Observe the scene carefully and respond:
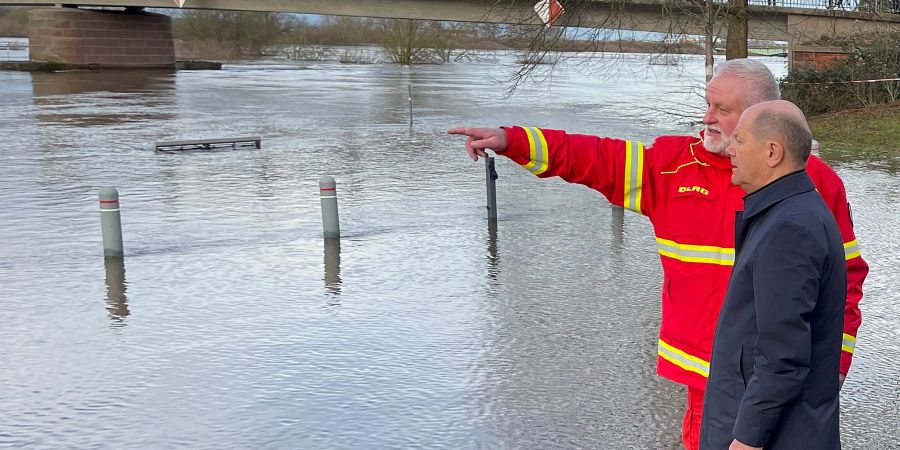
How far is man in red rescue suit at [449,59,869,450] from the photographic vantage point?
12.0 feet

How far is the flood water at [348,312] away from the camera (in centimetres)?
622

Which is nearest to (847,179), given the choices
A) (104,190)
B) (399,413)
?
(104,190)

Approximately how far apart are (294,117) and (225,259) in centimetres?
1994

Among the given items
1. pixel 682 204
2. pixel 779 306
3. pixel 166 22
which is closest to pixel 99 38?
pixel 166 22

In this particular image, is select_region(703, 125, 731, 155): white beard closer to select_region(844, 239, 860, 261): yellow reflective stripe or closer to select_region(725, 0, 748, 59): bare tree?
select_region(844, 239, 860, 261): yellow reflective stripe

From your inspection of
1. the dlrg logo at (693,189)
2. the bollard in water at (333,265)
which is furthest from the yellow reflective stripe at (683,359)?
the bollard in water at (333,265)

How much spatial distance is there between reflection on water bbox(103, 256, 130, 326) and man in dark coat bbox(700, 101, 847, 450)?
242 inches

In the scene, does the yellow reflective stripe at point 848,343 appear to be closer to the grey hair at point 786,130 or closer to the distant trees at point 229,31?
the grey hair at point 786,130

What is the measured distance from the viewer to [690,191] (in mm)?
3877

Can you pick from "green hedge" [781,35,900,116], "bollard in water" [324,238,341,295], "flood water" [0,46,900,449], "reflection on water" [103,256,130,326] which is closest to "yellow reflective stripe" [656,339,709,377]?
"flood water" [0,46,900,449]

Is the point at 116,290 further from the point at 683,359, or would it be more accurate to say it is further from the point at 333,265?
the point at 683,359

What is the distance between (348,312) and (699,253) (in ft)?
16.8

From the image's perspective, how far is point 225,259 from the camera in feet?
35.1

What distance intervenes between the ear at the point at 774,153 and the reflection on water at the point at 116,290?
20.6ft
